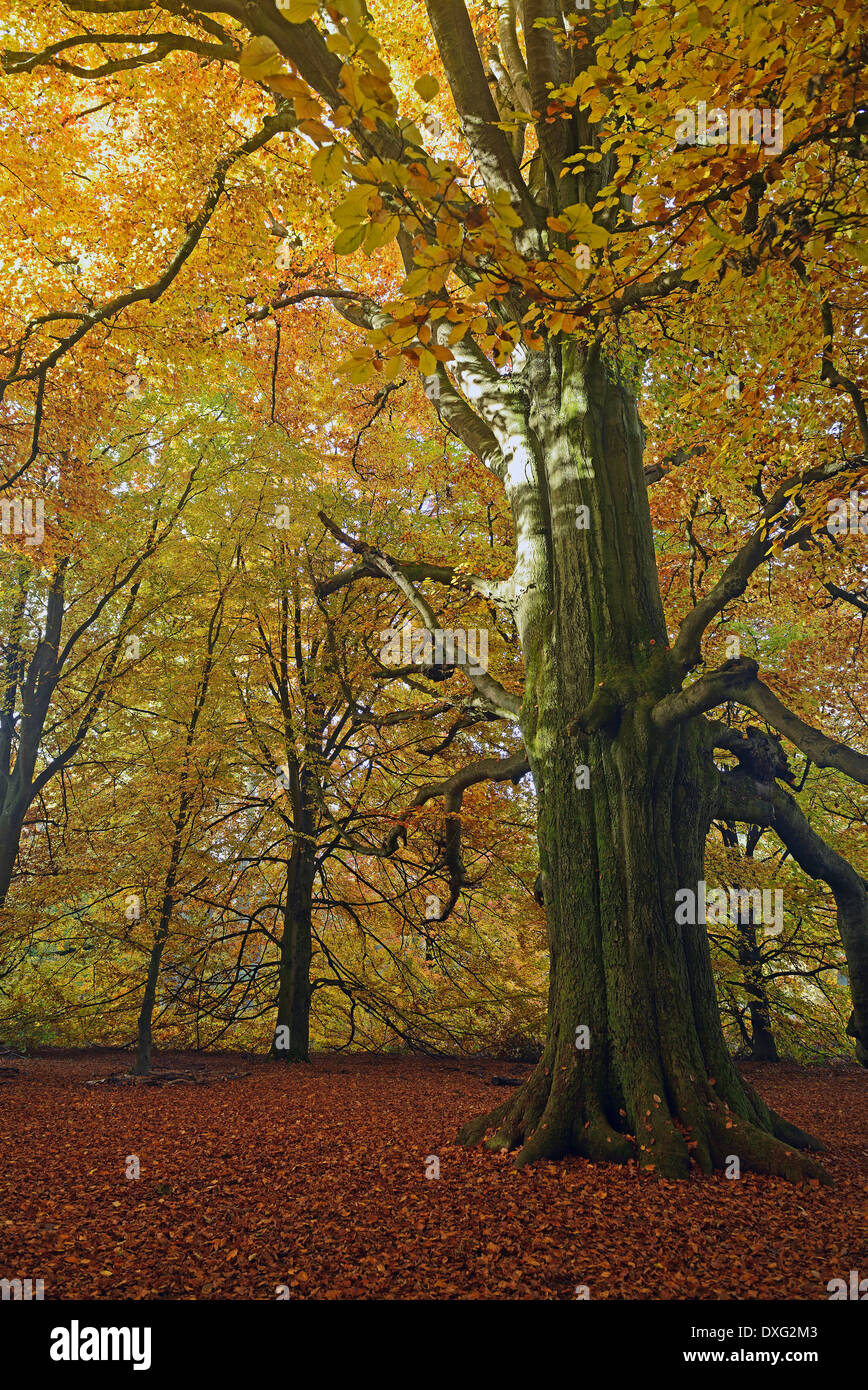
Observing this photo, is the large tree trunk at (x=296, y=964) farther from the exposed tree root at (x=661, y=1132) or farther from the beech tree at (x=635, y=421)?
the exposed tree root at (x=661, y=1132)

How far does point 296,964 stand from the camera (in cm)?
1127

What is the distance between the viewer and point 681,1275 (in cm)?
A: 316

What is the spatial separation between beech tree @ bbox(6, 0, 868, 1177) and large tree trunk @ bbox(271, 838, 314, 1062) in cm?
545

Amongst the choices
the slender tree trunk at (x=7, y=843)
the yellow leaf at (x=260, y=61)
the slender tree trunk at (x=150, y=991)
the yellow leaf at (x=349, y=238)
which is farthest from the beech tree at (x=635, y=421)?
the slender tree trunk at (x=7, y=843)

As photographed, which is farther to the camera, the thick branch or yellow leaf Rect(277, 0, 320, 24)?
the thick branch

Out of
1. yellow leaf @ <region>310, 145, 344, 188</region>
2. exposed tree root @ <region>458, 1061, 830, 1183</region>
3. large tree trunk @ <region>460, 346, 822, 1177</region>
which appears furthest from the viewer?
large tree trunk @ <region>460, 346, 822, 1177</region>

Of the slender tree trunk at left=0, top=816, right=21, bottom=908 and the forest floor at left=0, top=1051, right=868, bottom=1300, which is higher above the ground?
the slender tree trunk at left=0, top=816, right=21, bottom=908

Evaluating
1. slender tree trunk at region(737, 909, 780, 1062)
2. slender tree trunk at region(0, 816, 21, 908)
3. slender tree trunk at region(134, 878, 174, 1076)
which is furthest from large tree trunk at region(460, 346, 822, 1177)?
slender tree trunk at region(0, 816, 21, 908)

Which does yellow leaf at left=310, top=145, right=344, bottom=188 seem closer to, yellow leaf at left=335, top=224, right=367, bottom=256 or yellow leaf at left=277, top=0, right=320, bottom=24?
yellow leaf at left=335, top=224, right=367, bottom=256

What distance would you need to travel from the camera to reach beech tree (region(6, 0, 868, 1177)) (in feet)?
12.0

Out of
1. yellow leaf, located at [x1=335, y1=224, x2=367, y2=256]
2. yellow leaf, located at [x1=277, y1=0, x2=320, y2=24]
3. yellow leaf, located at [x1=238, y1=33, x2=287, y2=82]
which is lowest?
yellow leaf, located at [x1=335, y1=224, x2=367, y2=256]

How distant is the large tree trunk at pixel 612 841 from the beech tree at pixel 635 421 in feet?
0.06

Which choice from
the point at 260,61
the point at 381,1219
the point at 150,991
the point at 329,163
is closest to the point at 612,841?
the point at 381,1219
